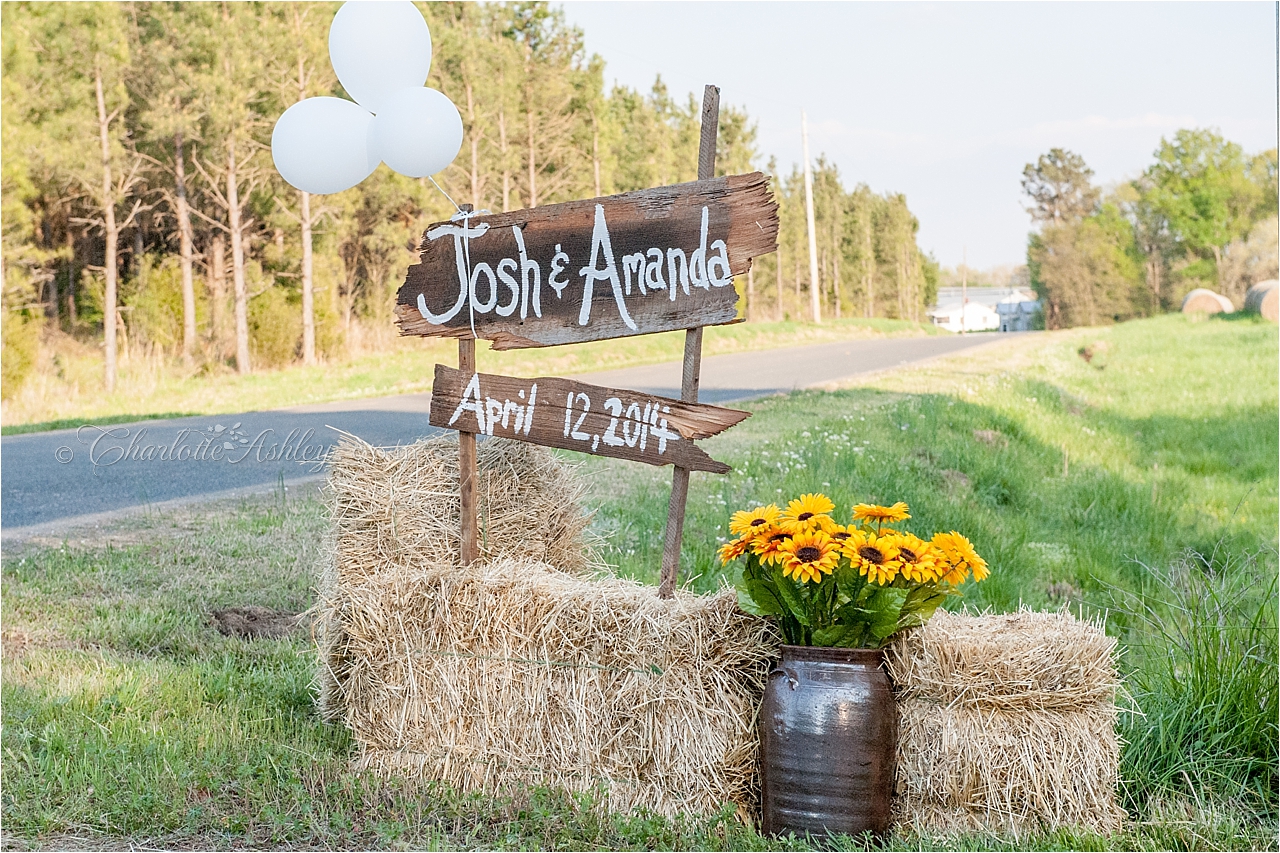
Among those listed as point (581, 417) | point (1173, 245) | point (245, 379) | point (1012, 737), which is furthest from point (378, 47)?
point (1173, 245)

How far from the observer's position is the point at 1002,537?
23.5 ft

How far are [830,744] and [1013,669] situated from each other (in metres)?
0.56

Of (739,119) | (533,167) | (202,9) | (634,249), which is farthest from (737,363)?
(739,119)

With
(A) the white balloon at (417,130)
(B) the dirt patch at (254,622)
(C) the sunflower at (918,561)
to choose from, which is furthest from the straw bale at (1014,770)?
(B) the dirt patch at (254,622)

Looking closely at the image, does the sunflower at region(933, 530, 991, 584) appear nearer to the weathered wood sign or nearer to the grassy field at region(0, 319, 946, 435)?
the weathered wood sign

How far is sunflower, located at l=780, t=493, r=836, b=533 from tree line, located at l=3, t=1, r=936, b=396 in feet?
39.9

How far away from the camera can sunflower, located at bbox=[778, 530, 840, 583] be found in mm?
2920

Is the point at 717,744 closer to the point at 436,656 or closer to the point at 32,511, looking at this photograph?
the point at 436,656

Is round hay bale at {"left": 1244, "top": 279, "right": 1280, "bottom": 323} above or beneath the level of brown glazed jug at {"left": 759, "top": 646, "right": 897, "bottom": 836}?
above

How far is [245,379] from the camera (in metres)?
17.1

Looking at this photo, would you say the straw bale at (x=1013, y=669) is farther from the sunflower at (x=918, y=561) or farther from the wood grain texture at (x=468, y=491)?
the wood grain texture at (x=468, y=491)

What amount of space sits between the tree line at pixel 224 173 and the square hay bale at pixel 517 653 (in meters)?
11.3

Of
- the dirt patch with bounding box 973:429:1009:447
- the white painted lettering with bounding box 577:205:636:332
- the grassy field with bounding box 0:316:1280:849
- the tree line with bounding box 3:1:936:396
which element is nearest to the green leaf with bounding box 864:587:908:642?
the grassy field with bounding box 0:316:1280:849

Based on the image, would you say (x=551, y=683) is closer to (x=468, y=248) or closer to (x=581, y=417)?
(x=581, y=417)
